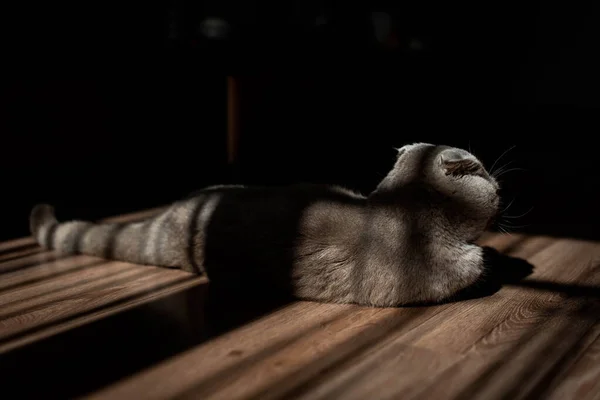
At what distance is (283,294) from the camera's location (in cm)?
197

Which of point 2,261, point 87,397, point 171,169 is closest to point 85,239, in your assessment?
point 2,261

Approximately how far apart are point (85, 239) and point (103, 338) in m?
0.72

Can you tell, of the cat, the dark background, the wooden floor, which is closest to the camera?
the wooden floor

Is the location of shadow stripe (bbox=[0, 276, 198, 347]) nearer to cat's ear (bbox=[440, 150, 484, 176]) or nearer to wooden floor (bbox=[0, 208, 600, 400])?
wooden floor (bbox=[0, 208, 600, 400])

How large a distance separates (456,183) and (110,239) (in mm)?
1224

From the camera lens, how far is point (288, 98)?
13.7 feet

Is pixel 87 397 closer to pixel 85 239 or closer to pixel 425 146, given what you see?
pixel 85 239

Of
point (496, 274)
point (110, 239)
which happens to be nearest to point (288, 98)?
point (110, 239)

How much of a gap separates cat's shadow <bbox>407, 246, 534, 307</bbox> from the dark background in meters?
0.53

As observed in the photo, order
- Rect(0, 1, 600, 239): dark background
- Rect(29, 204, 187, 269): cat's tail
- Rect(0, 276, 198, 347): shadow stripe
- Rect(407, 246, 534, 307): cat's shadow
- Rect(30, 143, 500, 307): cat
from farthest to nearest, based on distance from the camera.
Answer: Rect(0, 1, 600, 239): dark background
Rect(29, 204, 187, 269): cat's tail
Rect(407, 246, 534, 307): cat's shadow
Rect(30, 143, 500, 307): cat
Rect(0, 276, 198, 347): shadow stripe

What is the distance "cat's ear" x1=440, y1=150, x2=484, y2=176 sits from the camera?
1.91m

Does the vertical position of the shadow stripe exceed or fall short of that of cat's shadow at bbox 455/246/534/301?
it falls short

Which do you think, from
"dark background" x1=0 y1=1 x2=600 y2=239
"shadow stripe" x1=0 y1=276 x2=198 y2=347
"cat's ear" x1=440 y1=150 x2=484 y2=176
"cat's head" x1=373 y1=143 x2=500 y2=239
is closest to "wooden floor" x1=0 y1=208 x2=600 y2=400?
"shadow stripe" x1=0 y1=276 x2=198 y2=347

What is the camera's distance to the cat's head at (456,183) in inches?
75.5
